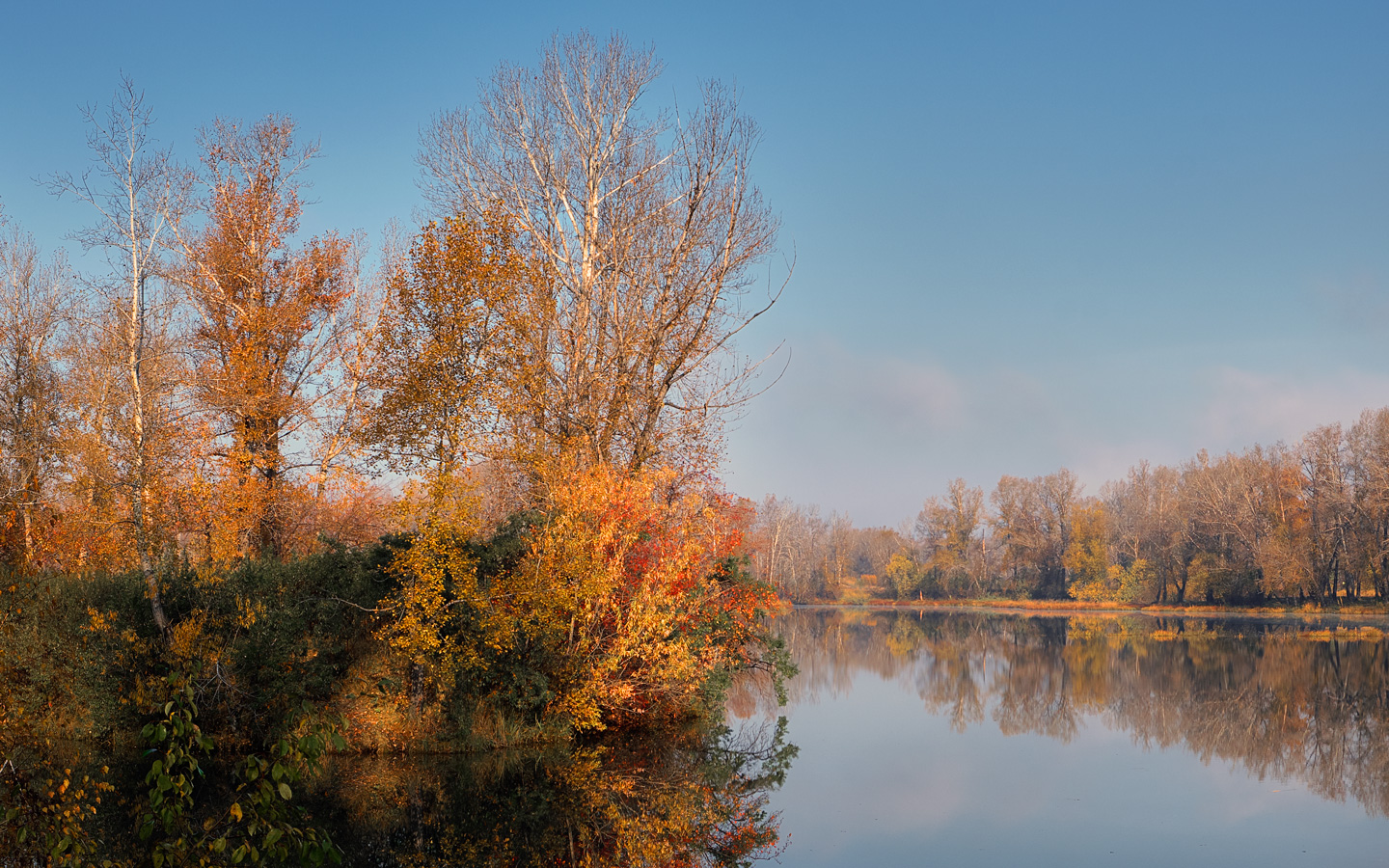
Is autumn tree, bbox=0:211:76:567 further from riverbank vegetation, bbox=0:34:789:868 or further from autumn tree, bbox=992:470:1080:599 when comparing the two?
autumn tree, bbox=992:470:1080:599

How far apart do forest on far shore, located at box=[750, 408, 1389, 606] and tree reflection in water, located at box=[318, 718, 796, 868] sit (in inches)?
1149

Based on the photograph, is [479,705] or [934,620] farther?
[934,620]

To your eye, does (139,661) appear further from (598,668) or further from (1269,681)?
(1269,681)

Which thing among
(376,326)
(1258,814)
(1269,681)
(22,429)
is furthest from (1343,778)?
(22,429)

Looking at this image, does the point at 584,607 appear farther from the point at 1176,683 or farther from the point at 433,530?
the point at 1176,683

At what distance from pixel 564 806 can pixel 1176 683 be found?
2117 cm

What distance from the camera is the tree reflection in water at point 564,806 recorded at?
10336mm

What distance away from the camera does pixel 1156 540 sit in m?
72.0

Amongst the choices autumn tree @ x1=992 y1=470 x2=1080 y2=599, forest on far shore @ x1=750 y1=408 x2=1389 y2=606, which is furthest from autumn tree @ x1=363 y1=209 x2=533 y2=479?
autumn tree @ x1=992 y1=470 x2=1080 y2=599

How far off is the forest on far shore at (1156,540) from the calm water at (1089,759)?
61.2 ft

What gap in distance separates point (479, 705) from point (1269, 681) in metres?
22.4

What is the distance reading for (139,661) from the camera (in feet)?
54.4

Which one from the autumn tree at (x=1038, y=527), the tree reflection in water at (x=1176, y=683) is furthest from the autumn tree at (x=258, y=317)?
the autumn tree at (x=1038, y=527)

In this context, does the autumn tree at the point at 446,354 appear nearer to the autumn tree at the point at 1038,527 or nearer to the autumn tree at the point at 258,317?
the autumn tree at the point at 258,317
